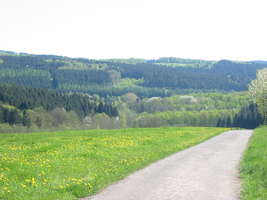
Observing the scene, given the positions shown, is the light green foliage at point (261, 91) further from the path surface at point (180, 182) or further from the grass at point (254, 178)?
the path surface at point (180, 182)

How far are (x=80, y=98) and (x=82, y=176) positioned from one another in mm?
143325

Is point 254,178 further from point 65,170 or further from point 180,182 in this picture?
point 65,170

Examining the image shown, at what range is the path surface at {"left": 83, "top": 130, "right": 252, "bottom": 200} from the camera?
1563 centimetres

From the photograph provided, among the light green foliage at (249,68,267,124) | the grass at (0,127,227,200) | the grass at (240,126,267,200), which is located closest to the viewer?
the grass at (0,127,227,200)

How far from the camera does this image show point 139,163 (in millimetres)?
24109

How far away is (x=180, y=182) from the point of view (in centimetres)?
1836

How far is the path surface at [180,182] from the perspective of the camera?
15.6m

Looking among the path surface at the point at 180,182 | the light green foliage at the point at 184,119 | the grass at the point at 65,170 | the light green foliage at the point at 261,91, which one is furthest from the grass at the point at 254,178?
the light green foliage at the point at 184,119

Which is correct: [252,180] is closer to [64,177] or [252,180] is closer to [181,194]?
[181,194]

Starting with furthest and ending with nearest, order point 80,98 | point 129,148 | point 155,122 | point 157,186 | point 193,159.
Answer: point 155,122
point 80,98
point 129,148
point 193,159
point 157,186

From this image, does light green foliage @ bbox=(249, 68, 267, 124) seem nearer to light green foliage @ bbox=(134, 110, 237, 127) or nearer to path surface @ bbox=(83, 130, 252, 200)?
path surface @ bbox=(83, 130, 252, 200)

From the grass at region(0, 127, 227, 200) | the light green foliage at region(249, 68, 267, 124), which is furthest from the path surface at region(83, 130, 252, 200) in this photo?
the light green foliage at region(249, 68, 267, 124)

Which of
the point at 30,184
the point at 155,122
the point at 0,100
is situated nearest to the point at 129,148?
the point at 30,184

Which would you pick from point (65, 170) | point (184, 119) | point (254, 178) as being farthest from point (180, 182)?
point (184, 119)
